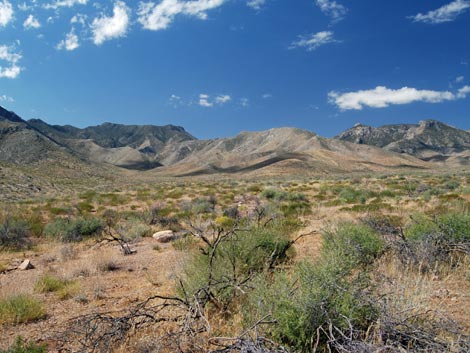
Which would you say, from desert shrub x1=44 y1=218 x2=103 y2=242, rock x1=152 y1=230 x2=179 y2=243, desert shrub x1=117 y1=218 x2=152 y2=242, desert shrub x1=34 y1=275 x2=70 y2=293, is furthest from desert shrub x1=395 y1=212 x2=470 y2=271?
desert shrub x1=44 y1=218 x2=103 y2=242

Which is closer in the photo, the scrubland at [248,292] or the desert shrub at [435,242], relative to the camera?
the scrubland at [248,292]

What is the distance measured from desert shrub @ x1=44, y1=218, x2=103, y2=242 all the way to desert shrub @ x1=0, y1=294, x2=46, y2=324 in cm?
649

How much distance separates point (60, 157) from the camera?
89.3 m

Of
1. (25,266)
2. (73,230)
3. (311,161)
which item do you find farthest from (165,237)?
(311,161)

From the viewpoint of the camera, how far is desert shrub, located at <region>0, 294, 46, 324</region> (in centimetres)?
476

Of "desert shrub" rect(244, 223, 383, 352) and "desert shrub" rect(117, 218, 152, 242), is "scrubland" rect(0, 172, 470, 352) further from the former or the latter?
"desert shrub" rect(117, 218, 152, 242)

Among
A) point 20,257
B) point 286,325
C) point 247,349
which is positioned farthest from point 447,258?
point 20,257

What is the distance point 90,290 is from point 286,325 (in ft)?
14.5

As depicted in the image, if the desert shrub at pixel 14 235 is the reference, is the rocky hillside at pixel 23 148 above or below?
above

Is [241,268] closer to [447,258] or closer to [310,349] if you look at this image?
[310,349]

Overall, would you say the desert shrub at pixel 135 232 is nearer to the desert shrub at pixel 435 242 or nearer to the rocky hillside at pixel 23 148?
the desert shrub at pixel 435 242

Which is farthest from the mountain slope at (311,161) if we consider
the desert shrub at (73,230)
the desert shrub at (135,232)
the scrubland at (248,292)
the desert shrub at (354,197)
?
the scrubland at (248,292)

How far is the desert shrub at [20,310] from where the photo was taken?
4.76 metres

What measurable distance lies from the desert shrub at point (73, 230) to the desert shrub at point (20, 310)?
6495 millimetres
